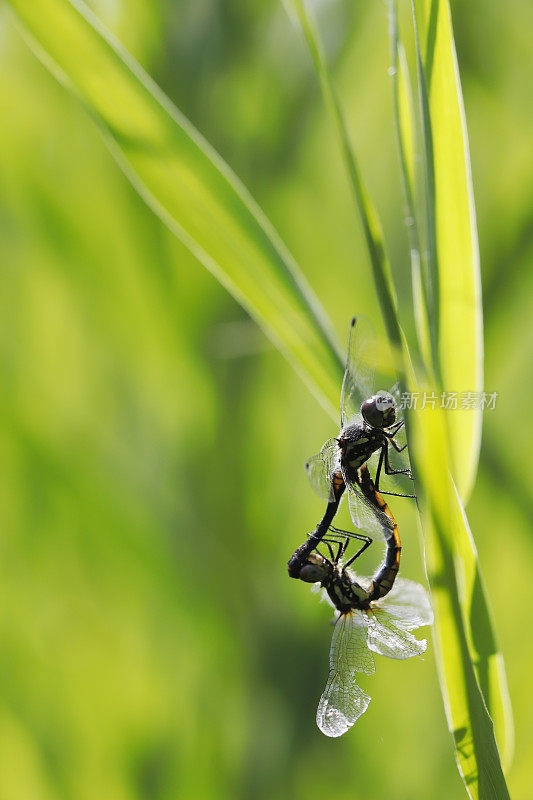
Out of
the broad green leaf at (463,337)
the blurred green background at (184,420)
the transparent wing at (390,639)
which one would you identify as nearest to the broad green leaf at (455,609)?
the broad green leaf at (463,337)

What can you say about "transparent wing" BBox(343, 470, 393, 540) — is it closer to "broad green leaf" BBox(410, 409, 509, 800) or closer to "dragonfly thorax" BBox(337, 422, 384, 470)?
"dragonfly thorax" BBox(337, 422, 384, 470)

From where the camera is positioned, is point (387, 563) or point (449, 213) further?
point (387, 563)

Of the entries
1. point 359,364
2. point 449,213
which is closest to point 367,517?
point 359,364

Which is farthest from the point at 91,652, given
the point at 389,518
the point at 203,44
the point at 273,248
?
the point at 203,44

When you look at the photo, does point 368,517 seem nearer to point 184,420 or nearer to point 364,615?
point 364,615

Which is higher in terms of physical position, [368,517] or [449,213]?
[449,213]

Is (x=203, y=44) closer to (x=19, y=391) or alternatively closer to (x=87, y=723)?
(x=19, y=391)
